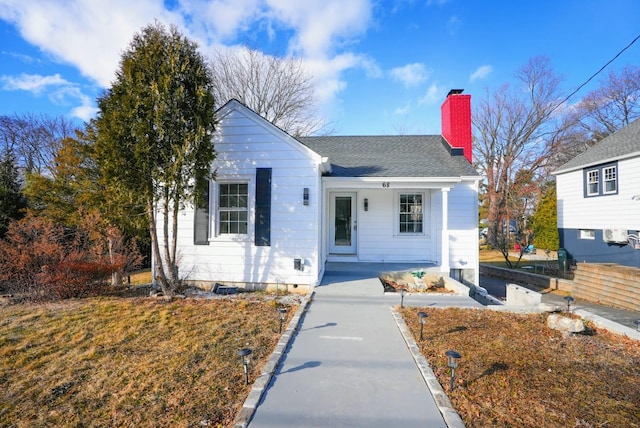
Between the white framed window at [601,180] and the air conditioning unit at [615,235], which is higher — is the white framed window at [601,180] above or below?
above

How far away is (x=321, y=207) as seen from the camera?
8086 mm

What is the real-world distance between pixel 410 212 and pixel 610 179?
31.7 feet

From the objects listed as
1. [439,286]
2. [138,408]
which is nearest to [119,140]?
[138,408]

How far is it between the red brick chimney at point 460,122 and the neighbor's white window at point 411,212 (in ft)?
8.48

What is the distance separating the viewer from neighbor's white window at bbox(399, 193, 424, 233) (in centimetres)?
955

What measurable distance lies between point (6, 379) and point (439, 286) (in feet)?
27.4

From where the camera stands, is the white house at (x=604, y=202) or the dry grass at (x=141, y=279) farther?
the white house at (x=604, y=202)

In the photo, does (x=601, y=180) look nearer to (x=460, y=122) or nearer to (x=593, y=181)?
(x=593, y=181)

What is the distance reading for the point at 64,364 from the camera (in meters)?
3.60

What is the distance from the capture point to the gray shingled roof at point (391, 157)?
8.54 m

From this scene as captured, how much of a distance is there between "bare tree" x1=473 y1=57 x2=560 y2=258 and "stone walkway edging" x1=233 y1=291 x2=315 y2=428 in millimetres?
21080

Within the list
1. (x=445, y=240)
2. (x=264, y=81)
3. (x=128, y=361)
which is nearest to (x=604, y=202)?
(x=445, y=240)

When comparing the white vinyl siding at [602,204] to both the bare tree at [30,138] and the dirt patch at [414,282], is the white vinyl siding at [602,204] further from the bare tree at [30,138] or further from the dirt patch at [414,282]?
the bare tree at [30,138]

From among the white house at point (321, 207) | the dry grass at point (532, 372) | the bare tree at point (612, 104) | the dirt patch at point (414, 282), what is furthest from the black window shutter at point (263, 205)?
the bare tree at point (612, 104)
